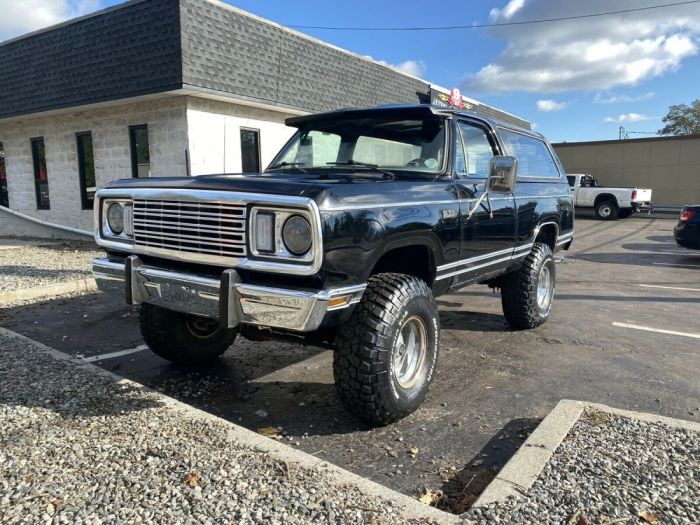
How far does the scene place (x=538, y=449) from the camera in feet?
9.21

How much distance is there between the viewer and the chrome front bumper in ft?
9.32

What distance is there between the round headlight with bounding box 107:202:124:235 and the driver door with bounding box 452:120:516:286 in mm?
2447

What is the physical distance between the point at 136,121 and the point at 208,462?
10239mm

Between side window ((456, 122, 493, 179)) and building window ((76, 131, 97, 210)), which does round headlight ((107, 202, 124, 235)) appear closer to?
side window ((456, 122, 493, 179))

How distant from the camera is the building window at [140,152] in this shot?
11.4 meters

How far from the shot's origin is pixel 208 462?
2.66m

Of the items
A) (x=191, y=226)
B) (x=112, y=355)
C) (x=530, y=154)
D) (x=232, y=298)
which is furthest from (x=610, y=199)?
(x=232, y=298)

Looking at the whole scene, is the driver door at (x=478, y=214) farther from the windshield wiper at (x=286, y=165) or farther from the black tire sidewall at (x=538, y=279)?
the windshield wiper at (x=286, y=165)

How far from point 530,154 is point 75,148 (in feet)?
36.0

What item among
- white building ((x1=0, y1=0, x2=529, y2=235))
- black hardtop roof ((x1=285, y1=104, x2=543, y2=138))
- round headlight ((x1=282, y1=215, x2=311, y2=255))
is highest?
white building ((x1=0, y1=0, x2=529, y2=235))

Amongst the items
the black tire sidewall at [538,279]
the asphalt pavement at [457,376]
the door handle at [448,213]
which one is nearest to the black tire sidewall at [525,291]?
the black tire sidewall at [538,279]

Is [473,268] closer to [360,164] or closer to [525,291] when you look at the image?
[360,164]

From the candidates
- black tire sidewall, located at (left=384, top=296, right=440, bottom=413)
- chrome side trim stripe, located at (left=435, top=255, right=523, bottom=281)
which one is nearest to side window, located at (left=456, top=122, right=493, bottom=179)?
chrome side trim stripe, located at (left=435, top=255, right=523, bottom=281)

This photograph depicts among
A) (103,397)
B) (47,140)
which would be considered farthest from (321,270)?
(47,140)
